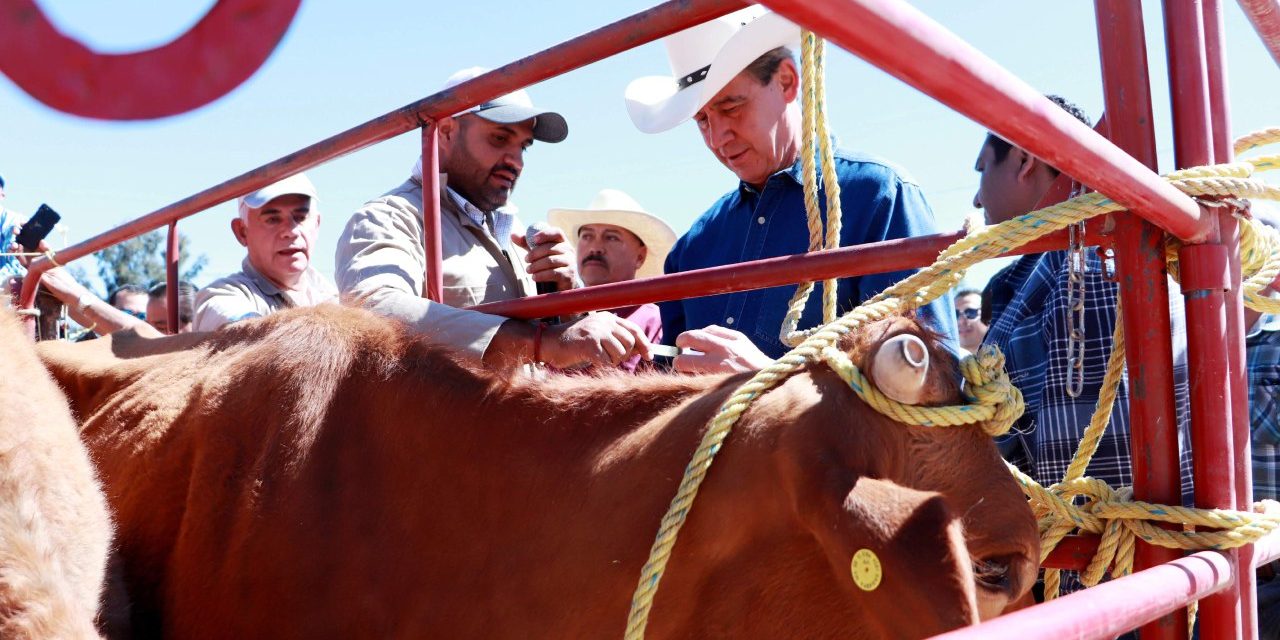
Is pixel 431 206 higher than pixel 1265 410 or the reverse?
higher

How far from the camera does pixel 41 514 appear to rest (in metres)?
1.16

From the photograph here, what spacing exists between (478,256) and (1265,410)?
2.42 meters

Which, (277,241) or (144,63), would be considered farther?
(277,241)

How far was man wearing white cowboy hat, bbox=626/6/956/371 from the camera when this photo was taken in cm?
267

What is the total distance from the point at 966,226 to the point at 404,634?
1190 mm

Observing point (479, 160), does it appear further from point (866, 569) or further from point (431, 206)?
point (866, 569)

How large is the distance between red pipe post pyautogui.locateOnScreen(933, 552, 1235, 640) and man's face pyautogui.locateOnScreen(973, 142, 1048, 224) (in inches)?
92.0

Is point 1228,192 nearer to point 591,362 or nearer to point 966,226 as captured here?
point 966,226

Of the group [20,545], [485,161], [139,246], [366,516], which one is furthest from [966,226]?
[139,246]

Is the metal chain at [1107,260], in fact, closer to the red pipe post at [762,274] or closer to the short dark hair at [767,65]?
the red pipe post at [762,274]

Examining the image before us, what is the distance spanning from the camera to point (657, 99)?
3266mm

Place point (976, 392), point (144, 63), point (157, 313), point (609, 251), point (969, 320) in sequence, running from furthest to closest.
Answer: point (969, 320) → point (157, 313) → point (609, 251) → point (976, 392) → point (144, 63)

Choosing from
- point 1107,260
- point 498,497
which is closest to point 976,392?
point 1107,260

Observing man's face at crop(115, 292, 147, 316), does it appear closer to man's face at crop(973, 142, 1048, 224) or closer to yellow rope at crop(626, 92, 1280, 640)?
man's face at crop(973, 142, 1048, 224)
